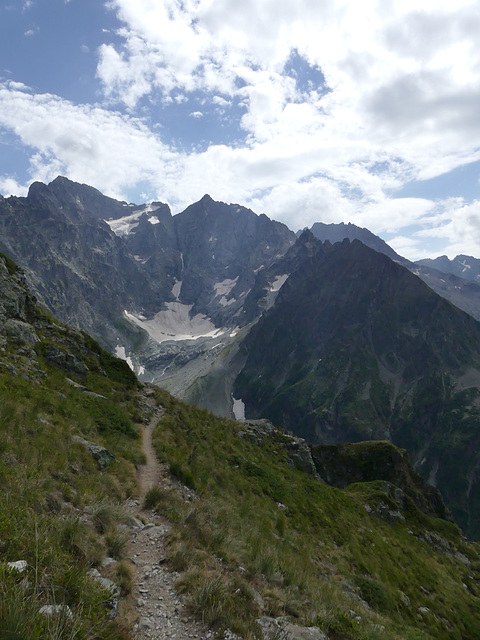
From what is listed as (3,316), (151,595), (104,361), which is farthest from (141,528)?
(104,361)

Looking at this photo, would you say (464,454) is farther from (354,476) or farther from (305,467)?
(305,467)

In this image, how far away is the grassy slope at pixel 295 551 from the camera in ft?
26.3

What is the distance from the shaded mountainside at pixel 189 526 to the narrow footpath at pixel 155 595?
0.18 metres

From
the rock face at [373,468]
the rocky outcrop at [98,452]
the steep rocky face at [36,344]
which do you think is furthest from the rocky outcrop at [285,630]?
the rock face at [373,468]

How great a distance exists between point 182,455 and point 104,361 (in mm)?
17930

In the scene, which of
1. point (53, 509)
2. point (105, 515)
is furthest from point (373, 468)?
point (53, 509)

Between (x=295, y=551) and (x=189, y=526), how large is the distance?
9.03m

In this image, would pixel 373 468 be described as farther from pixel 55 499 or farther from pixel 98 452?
pixel 55 499

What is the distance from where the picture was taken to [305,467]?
38.5 metres

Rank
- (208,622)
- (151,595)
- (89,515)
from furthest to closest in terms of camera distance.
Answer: (89,515) < (151,595) < (208,622)

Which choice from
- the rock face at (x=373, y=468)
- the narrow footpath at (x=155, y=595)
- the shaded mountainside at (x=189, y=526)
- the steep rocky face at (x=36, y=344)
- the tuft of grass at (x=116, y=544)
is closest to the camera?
the shaded mountainside at (x=189, y=526)

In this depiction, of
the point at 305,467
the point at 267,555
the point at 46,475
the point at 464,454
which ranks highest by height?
the point at 46,475

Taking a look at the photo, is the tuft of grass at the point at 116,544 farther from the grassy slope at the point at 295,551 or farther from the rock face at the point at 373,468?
Result: the rock face at the point at 373,468

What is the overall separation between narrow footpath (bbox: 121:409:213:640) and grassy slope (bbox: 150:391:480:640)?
31 cm
